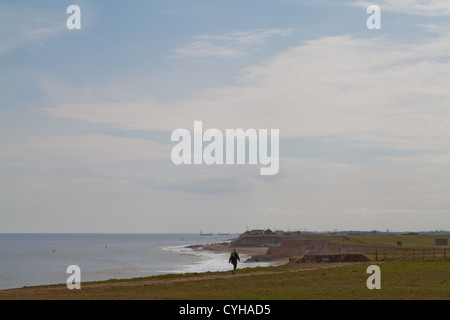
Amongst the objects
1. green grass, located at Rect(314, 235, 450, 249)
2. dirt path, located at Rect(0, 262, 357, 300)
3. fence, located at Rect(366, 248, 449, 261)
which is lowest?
green grass, located at Rect(314, 235, 450, 249)

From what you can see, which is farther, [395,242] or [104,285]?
[395,242]

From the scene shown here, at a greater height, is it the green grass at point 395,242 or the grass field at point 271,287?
the grass field at point 271,287

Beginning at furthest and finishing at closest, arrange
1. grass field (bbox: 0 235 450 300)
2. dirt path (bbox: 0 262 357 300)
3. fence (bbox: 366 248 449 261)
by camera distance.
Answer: fence (bbox: 366 248 449 261), dirt path (bbox: 0 262 357 300), grass field (bbox: 0 235 450 300)

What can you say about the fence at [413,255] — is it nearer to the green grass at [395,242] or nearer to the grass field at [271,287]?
the grass field at [271,287]

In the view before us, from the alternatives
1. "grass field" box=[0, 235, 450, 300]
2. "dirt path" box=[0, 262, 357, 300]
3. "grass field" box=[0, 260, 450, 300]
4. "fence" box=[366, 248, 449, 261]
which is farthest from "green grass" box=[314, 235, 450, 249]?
Answer: "dirt path" box=[0, 262, 357, 300]

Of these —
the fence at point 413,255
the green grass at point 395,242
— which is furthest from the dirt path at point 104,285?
the green grass at point 395,242

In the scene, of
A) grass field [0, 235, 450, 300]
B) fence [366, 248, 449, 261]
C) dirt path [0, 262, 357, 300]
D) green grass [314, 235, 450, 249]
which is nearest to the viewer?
grass field [0, 235, 450, 300]

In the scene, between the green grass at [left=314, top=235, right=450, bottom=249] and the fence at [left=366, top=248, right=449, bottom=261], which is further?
the green grass at [left=314, top=235, right=450, bottom=249]

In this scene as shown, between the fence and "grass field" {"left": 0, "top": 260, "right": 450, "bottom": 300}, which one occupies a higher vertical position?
"grass field" {"left": 0, "top": 260, "right": 450, "bottom": 300}

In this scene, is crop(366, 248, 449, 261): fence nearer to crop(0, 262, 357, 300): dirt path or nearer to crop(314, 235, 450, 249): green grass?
crop(0, 262, 357, 300): dirt path

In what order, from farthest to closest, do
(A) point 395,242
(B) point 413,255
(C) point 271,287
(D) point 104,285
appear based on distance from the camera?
1. (A) point 395,242
2. (B) point 413,255
3. (D) point 104,285
4. (C) point 271,287

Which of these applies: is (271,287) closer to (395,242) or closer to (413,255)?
(413,255)

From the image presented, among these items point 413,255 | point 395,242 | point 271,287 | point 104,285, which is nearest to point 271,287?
point 271,287

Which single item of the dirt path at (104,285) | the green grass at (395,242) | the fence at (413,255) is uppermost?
the dirt path at (104,285)
